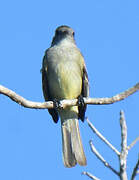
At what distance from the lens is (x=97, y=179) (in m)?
3.64

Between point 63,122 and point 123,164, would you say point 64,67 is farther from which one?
point 123,164

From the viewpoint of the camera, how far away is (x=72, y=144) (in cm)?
748

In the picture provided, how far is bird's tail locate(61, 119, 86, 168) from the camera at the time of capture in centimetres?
701

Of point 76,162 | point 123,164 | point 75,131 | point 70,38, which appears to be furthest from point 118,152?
point 70,38

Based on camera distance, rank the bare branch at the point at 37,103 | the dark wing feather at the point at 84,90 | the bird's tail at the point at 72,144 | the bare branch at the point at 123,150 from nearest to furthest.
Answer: the bare branch at the point at 123,150 → the bare branch at the point at 37,103 → the bird's tail at the point at 72,144 → the dark wing feather at the point at 84,90

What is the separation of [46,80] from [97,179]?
177 inches

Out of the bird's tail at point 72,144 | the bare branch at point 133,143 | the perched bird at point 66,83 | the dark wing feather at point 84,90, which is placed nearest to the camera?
the bare branch at point 133,143

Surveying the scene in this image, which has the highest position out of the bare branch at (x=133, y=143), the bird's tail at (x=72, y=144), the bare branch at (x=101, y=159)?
the bird's tail at (x=72, y=144)

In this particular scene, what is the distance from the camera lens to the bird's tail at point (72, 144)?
23.0 feet

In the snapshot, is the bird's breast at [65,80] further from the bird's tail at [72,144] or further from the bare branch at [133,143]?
the bare branch at [133,143]

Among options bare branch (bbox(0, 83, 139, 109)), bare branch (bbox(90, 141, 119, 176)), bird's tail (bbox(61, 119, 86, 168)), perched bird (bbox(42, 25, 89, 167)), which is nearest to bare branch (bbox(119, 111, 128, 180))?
bare branch (bbox(90, 141, 119, 176))

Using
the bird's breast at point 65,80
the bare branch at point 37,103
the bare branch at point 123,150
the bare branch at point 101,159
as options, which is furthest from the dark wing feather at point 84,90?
the bare branch at point 123,150

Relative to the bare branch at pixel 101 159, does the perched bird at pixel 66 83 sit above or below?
above

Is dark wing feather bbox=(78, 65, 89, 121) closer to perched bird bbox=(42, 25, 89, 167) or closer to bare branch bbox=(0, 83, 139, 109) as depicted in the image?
perched bird bbox=(42, 25, 89, 167)
